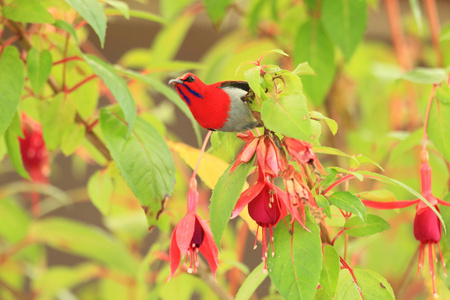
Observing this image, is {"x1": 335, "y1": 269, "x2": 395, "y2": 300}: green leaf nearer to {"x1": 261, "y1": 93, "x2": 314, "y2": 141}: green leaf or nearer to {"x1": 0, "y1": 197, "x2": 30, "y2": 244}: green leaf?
{"x1": 261, "y1": 93, "x2": 314, "y2": 141}: green leaf

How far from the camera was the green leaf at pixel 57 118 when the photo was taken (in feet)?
1.07

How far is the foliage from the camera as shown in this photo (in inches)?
8.9

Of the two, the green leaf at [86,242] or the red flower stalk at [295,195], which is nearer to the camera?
the red flower stalk at [295,195]

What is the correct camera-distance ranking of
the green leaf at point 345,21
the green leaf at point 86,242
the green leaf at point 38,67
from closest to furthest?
the green leaf at point 38,67 < the green leaf at point 345,21 < the green leaf at point 86,242

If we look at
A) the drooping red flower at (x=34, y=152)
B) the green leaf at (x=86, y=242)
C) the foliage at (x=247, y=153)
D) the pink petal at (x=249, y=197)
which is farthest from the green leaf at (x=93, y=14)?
the green leaf at (x=86, y=242)

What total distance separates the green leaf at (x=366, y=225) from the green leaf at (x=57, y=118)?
0.53 ft

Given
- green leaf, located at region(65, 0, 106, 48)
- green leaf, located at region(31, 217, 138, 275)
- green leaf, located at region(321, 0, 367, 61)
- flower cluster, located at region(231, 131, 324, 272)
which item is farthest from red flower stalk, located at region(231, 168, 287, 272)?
green leaf, located at region(31, 217, 138, 275)

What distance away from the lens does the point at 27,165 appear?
1.77 feet

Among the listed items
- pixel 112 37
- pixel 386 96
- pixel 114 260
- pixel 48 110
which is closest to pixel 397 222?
pixel 386 96

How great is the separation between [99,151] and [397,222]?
34cm

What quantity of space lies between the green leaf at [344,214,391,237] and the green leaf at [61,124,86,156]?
6.2 inches

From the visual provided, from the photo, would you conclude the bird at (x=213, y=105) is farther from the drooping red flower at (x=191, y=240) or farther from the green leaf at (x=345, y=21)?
the green leaf at (x=345, y=21)

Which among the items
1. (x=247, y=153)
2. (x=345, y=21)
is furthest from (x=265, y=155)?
(x=345, y=21)

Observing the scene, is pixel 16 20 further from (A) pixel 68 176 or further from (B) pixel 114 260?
(A) pixel 68 176
